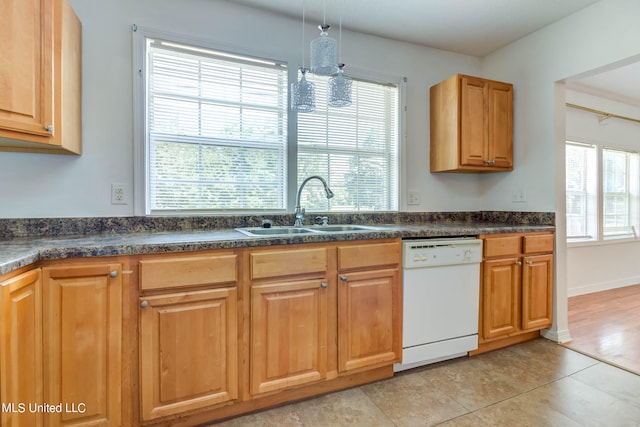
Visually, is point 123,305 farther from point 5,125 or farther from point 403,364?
point 403,364

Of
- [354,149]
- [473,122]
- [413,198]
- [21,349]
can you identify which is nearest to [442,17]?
[473,122]

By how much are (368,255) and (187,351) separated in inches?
42.3

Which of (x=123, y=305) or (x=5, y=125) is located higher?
(x=5, y=125)

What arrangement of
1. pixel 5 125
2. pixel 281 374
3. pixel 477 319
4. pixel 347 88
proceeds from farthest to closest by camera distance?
1. pixel 477 319
2. pixel 347 88
3. pixel 281 374
4. pixel 5 125

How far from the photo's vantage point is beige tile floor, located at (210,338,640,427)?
1.62 m

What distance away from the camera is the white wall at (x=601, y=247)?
3730 mm

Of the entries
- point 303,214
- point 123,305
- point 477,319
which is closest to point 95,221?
point 123,305

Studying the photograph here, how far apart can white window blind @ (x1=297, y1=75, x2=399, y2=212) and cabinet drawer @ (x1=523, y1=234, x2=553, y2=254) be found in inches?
40.7

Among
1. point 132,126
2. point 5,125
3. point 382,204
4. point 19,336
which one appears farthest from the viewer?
point 382,204

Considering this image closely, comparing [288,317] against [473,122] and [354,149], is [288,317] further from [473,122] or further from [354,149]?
[473,122]

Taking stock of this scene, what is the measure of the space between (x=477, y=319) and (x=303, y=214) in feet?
4.74

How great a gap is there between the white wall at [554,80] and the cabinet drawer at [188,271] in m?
2.56

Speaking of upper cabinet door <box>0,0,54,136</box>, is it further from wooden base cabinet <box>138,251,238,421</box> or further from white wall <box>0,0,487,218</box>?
wooden base cabinet <box>138,251,238,421</box>

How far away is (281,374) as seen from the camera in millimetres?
1706
